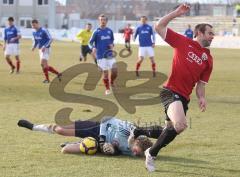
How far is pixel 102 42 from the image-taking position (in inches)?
692

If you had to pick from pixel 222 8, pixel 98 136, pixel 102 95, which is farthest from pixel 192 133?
pixel 222 8

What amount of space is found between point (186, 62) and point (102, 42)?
995 centimetres

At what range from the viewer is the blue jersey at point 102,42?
17547mm

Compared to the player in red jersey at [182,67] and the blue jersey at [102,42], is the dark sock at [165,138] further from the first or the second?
the blue jersey at [102,42]

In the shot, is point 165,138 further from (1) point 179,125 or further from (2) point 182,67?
(2) point 182,67

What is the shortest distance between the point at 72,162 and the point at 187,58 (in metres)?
2.08

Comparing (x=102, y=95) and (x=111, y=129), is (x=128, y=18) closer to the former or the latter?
(x=102, y=95)

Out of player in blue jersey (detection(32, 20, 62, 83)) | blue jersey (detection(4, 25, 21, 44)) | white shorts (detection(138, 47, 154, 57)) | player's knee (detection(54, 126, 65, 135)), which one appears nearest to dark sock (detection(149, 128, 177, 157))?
player's knee (detection(54, 126, 65, 135))

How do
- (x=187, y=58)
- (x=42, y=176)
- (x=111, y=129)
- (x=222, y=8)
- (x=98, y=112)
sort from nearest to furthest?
1. (x=42, y=176)
2. (x=187, y=58)
3. (x=111, y=129)
4. (x=98, y=112)
5. (x=222, y=8)

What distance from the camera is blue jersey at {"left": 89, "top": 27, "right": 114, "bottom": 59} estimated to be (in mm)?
17547

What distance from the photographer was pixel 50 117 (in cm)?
1209

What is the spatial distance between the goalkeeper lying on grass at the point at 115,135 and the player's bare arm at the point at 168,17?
1.48 m

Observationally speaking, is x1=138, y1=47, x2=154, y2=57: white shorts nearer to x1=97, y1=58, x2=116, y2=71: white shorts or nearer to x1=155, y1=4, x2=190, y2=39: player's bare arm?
x1=97, y1=58, x2=116, y2=71: white shorts

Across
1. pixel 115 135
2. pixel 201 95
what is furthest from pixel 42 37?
pixel 201 95
